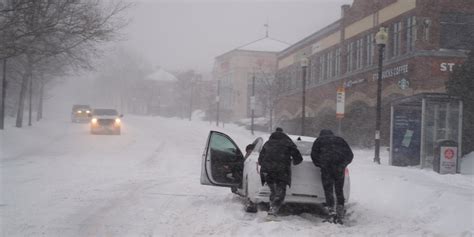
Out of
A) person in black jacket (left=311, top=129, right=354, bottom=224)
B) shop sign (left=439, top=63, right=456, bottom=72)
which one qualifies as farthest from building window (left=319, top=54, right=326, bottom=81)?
person in black jacket (left=311, top=129, right=354, bottom=224)

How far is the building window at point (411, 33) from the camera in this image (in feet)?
86.1

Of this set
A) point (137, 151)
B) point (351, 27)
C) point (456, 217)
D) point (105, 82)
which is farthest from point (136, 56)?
point (456, 217)

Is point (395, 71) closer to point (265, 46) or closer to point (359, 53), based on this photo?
point (359, 53)

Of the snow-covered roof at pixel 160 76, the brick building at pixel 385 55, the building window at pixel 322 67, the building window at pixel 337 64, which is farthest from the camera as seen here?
the snow-covered roof at pixel 160 76

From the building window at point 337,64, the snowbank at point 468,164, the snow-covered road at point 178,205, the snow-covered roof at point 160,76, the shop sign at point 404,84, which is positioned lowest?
the snow-covered road at point 178,205

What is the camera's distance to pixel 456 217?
827cm

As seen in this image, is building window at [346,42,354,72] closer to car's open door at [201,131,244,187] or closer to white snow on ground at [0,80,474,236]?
white snow on ground at [0,80,474,236]

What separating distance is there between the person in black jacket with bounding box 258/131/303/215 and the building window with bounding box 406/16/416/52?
1927 cm

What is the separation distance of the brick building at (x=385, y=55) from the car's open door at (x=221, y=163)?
43.4 ft

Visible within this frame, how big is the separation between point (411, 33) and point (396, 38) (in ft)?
7.34

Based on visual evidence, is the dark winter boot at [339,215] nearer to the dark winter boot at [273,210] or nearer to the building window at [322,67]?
the dark winter boot at [273,210]

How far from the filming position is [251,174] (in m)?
9.47

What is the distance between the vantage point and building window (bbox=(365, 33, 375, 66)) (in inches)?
1253

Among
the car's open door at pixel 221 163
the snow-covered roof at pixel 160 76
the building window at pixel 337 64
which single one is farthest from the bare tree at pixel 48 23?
the snow-covered roof at pixel 160 76
